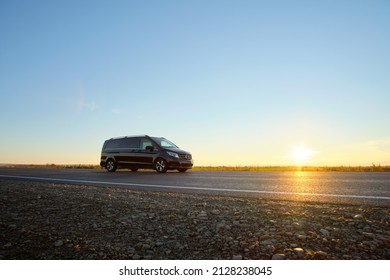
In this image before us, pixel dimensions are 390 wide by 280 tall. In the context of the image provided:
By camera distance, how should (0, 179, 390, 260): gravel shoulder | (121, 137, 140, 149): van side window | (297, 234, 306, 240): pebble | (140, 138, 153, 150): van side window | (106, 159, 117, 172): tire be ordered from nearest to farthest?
(0, 179, 390, 260): gravel shoulder, (297, 234, 306, 240): pebble, (140, 138, 153, 150): van side window, (121, 137, 140, 149): van side window, (106, 159, 117, 172): tire

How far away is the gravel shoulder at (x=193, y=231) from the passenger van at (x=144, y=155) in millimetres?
9600

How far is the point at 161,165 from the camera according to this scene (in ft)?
47.5

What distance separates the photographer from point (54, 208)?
14.8ft

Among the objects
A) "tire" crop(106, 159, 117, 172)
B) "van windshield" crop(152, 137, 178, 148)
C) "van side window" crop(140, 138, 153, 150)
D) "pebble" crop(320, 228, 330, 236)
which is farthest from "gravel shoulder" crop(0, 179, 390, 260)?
"tire" crop(106, 159, 117, 172)

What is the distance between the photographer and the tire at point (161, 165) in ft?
47.0

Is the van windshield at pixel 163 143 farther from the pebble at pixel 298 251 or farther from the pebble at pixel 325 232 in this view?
the pebble at pixel 298 251

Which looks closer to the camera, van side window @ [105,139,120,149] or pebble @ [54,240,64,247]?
pebble @ [54,240,64,247]

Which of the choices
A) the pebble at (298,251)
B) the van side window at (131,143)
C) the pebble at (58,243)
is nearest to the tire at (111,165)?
the van side window at (131,143)

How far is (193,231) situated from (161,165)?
37.3 ft

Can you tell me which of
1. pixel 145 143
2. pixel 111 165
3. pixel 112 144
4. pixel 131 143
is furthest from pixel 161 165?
pixel 112 144

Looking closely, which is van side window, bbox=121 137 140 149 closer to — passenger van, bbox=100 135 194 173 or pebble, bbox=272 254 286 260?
passenger van, bbox=100 135 194 173

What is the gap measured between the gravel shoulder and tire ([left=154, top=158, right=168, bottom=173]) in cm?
949

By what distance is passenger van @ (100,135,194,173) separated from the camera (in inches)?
567
